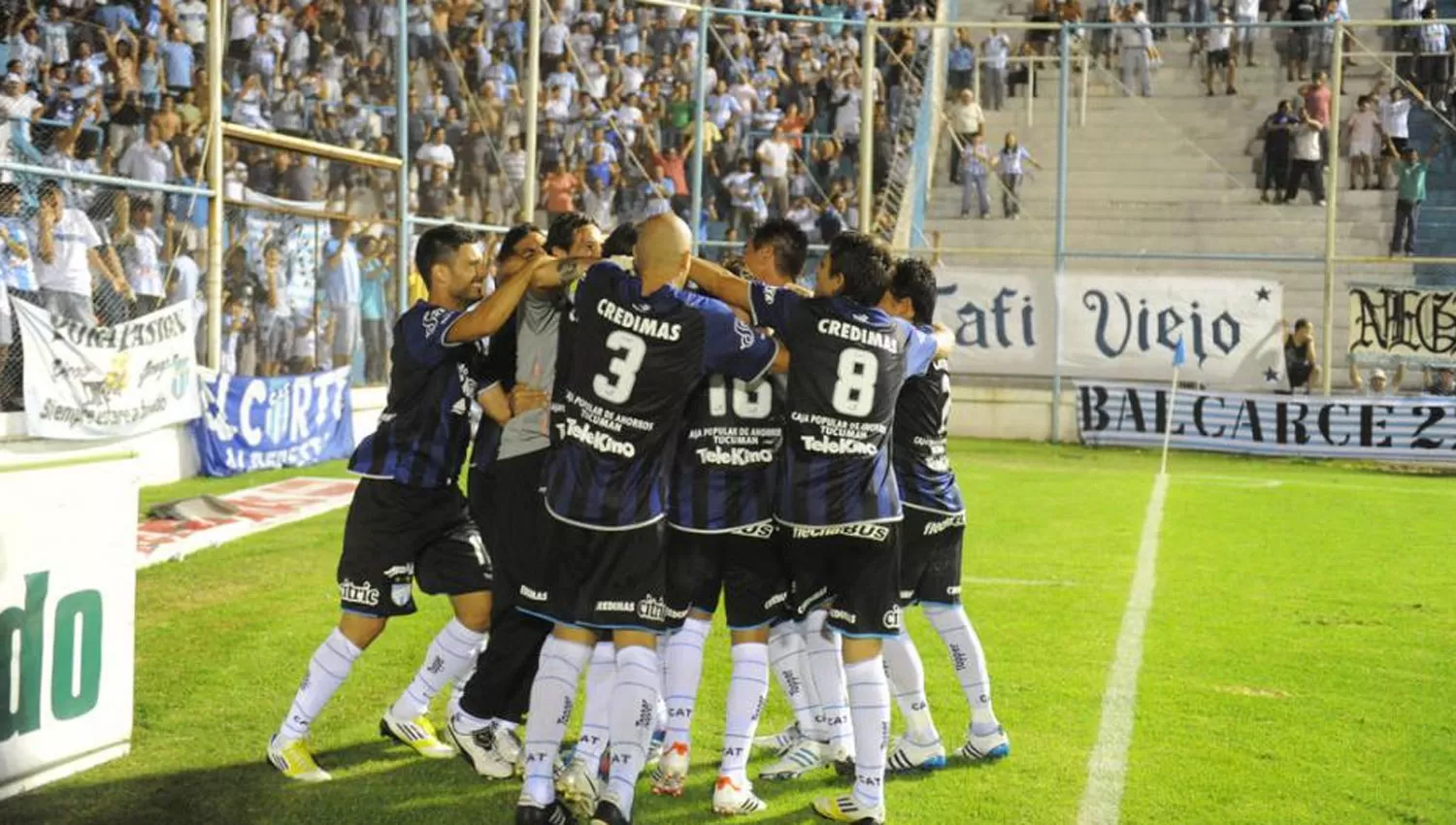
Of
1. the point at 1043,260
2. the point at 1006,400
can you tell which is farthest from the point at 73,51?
the point at 1043,260

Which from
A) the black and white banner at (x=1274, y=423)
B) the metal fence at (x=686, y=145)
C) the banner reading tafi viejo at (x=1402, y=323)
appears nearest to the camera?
the metal fence at (x=686, y=145)

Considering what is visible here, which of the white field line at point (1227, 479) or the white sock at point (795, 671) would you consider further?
the white field line at point (1227, 479)

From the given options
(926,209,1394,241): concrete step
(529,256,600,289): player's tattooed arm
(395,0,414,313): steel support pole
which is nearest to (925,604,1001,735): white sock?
(529,256,600,289): player's tattooed arm

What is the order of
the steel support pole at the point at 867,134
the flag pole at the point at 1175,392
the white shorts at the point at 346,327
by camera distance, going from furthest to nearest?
the steel support pole at the point at 867,134
the flag pole at the point at 1175,392
the white shorts at the point at 346,327

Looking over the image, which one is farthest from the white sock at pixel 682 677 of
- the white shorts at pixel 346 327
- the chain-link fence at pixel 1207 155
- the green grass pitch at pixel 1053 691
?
the chain-link fence at pixel 1207 155

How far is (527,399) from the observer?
267 inches

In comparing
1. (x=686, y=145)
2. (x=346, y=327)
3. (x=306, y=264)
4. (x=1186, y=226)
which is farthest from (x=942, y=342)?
(x=1186, y=226)

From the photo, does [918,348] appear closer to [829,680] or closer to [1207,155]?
[829,680]

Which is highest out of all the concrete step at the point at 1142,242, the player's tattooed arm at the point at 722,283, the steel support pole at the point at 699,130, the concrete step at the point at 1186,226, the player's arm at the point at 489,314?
the steel support pole at the point at 699,130

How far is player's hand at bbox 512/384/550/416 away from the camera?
6.77 meters

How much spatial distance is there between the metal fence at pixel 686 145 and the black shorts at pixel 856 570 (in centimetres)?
1112

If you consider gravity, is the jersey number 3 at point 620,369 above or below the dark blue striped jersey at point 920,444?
above

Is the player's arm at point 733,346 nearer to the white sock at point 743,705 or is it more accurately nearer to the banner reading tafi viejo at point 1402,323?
the white sock at point 743,705

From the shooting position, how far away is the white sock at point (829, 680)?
6.96 m
